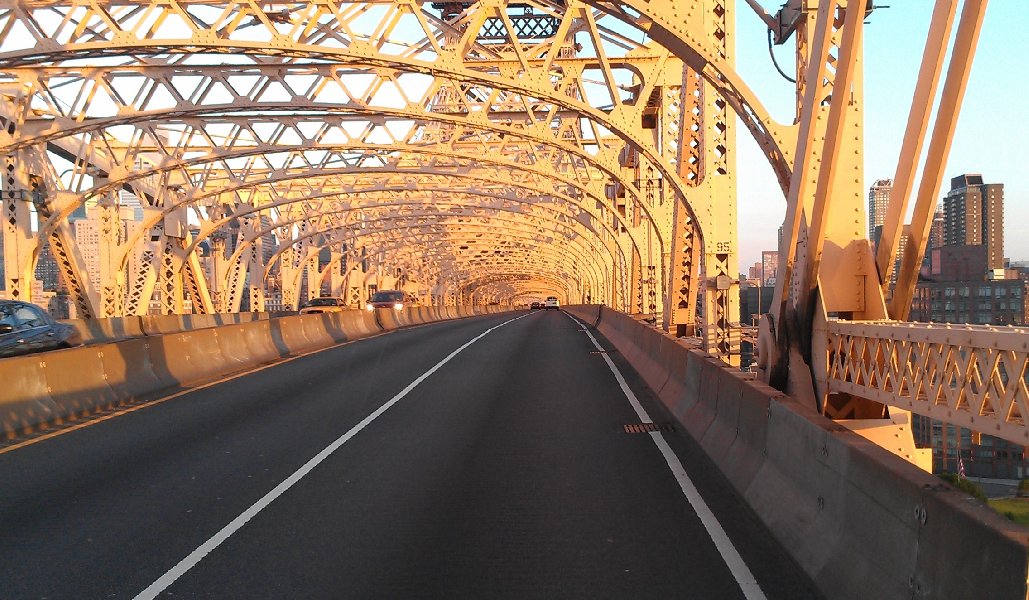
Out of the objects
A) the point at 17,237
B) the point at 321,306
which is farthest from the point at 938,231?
the point at 321,306

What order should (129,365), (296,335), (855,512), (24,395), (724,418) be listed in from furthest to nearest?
(296,335) → (129,365) → (24,395) → (724,418) → (855,512)

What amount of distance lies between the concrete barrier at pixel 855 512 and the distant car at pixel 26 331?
1451cm

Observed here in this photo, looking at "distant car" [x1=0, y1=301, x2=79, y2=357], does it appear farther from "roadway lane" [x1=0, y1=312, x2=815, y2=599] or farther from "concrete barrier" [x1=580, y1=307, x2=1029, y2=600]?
"concrete barrier" [x1=580, y1=307, x2=1029, y2=600]

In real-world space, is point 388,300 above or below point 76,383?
above

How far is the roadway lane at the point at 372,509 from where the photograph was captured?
5.89m

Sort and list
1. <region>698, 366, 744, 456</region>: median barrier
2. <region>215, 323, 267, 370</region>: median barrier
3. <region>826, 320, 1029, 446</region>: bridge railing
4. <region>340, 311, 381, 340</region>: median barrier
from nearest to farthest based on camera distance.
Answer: <region>826, 320, 1029, 446</region>: bridge railing → <region>698, 366, 744, 456</region>: median barrier → <region>215, 323, 267, 370</region>: median barrier → <region>340, 311, 381, 340</region>: median barrier

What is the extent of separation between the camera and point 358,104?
22875mm

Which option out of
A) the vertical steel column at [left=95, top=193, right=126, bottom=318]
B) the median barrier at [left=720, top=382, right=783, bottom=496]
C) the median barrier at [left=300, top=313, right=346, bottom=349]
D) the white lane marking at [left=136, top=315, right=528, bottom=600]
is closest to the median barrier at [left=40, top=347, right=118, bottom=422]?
the white lane marking at [left=136, top=315, right=528, bottom=600]

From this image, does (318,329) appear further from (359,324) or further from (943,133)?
(943,133)

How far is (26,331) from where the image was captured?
18.5 meters

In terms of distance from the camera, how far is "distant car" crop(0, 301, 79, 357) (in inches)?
711

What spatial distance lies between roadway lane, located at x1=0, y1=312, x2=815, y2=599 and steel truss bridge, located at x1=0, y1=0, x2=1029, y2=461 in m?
1.89

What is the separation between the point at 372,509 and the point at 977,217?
7931 mm

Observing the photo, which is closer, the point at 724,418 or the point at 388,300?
the point at 724,418
